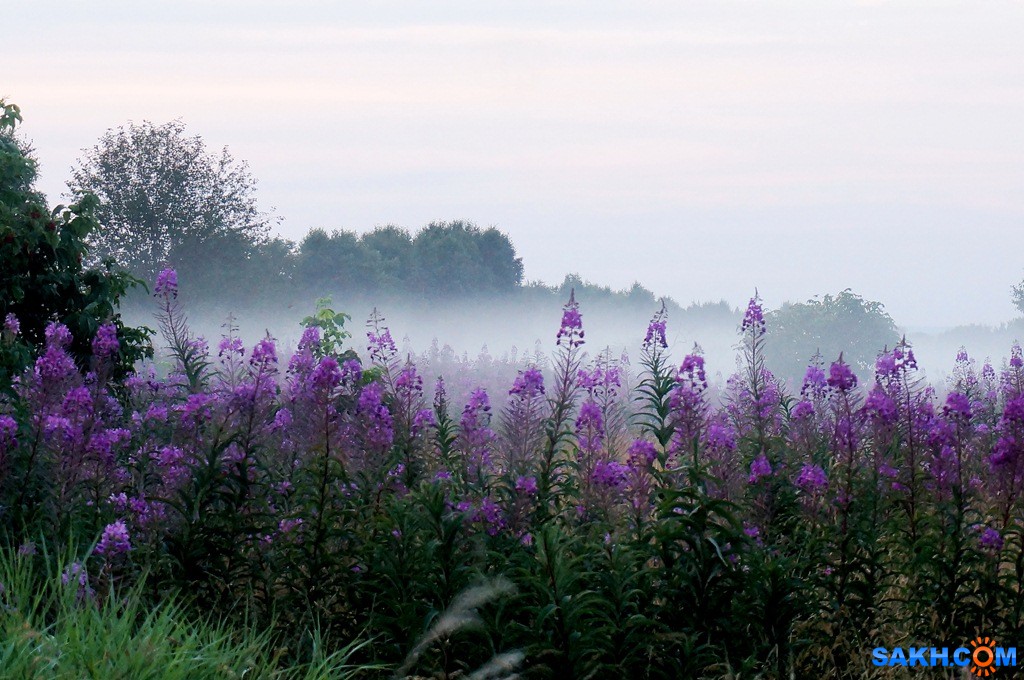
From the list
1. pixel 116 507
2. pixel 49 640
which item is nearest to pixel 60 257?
pixel 116 507

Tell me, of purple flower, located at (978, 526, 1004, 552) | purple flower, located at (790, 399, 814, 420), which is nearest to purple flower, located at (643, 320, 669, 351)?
purple flower, located at (790, 399, 814, 420)

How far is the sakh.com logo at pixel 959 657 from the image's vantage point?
543 centimetres

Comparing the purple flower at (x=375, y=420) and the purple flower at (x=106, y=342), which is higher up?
the purple flower at (x=106, y=342)

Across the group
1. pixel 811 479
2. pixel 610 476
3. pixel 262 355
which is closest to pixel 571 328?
pixel 610 476

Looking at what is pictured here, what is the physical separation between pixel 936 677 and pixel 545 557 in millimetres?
2378

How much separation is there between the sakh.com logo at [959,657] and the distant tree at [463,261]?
47.1 m

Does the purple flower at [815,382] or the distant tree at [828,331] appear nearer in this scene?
the purple flower at [815,382]

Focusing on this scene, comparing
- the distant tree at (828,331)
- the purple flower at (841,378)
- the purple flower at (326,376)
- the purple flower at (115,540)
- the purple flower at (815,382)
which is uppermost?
the purple flower at (326,376)

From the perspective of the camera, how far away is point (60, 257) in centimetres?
1072

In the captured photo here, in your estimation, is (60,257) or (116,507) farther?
(60,257)

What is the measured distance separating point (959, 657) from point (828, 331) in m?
44.2

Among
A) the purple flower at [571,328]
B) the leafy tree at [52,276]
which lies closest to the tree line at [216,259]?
the leafy tree at [52,276]

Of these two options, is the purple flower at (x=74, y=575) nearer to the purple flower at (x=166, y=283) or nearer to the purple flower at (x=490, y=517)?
the purple flower at (x=490, y=517)

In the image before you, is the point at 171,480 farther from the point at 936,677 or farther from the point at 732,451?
the point at 936,677
